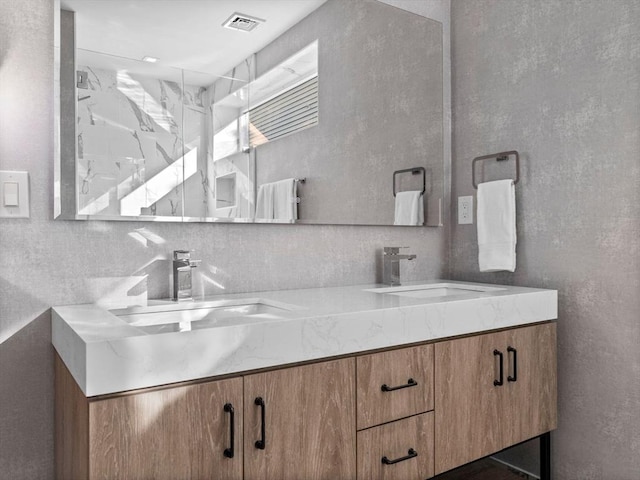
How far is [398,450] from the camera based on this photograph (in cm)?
136

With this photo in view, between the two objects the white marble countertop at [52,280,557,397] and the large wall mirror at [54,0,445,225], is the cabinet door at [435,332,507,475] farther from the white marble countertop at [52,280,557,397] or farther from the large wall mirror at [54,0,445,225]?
the large wall mirror at [54,0,445,225]

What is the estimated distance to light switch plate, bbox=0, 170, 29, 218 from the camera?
131 cm

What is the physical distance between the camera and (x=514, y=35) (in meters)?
1.98

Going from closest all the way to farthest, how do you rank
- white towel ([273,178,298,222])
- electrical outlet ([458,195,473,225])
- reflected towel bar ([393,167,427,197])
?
white towel ([273,178,298,222])
reflected towel bar ([393,167,427,197])
electrical outlet ([458,195,473,225])

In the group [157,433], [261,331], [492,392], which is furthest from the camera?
[492,392]

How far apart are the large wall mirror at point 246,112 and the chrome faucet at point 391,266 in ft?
0.45

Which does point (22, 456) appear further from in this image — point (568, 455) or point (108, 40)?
point (568, 455)

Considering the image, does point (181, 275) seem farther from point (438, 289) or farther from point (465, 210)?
point (465, 210)

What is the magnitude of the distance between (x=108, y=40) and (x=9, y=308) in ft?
2.65

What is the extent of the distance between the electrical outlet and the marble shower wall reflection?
43.4 inches

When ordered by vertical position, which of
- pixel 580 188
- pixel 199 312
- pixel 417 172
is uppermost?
pixel 417 172

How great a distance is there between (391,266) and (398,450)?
0.76 metres

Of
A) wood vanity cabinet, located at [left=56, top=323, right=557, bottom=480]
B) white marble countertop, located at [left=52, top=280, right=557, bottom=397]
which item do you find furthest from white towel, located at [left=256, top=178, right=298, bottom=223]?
wood vanity cabinet, located at [left=56, top=323, right=557, bottom=480]

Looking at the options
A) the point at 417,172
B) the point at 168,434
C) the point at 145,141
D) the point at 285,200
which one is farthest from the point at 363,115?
the point at 168,434
